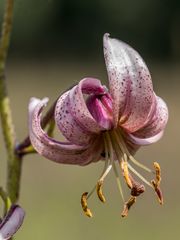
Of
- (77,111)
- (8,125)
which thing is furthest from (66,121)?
(8,125)

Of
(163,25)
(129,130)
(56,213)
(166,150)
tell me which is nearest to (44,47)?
(163,25)

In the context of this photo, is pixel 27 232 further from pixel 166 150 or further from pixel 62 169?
pixel 166 150

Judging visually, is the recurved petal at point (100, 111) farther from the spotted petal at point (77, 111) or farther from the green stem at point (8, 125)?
the green stem at point (8, 125)

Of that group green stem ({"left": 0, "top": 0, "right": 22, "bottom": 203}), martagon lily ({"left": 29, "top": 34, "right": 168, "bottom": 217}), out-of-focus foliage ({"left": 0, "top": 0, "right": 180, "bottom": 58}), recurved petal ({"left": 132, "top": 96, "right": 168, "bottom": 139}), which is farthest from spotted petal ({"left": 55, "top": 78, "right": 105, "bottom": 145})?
out-of-focus foliage ({"left": 0, "top": 0, "right": 180, "bottom": 58})

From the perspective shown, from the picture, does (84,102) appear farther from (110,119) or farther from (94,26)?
(94,26)

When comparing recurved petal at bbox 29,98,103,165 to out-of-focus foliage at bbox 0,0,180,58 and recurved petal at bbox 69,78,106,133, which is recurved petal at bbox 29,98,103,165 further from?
out-of-focus foliage at bbox 0,0,180,58
